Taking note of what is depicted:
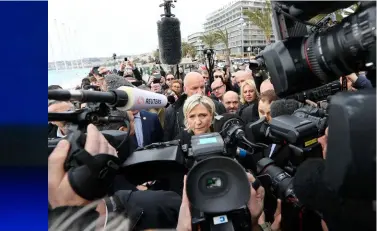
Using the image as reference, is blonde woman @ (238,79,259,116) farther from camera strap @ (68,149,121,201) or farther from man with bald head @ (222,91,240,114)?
camera strap @ (68,149,121,201)

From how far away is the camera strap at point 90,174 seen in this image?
695 millimetres

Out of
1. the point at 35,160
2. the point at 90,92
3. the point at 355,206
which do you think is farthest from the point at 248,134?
the point at 35,160

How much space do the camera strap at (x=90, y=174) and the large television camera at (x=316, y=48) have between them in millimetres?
584

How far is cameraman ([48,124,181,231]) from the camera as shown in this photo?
71cm

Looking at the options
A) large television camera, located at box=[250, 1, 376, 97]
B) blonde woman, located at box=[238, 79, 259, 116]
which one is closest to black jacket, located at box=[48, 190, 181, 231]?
large television camera, located at box=[250, 1, 376, 97]

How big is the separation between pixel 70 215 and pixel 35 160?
171mm

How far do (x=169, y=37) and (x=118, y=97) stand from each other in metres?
2.54

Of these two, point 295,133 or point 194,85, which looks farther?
point 194,85

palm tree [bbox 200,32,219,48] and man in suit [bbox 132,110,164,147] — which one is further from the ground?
palm tree [bbox 200,32,219,48]

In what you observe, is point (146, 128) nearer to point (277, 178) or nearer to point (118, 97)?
point (277, 178)

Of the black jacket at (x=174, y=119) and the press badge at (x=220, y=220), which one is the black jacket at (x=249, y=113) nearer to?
the black jacket at (x=174, y=119)

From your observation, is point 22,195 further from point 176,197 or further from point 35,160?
point 176,197

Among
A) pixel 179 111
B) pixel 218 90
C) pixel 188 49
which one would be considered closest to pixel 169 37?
pixel 179 111

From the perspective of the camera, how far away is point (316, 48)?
3.12ft
